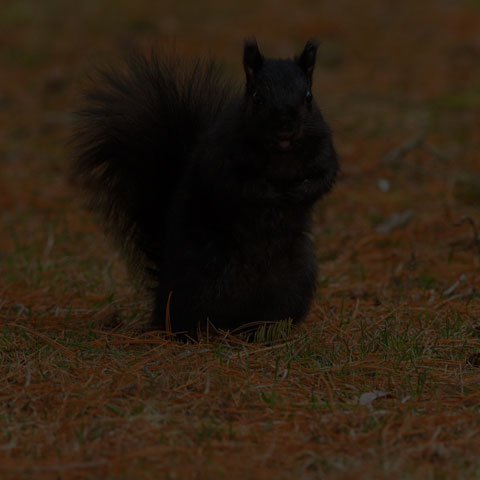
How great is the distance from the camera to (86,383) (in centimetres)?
260

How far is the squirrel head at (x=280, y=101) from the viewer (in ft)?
9.64

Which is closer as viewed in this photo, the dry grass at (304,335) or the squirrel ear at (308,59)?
the dry grass at (304,335)

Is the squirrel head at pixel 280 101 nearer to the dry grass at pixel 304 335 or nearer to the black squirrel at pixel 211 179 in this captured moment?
the black squirrel at pixel 211 179

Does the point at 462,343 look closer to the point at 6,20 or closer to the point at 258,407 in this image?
the point at 258,407

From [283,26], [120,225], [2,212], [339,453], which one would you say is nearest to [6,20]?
[283,26]

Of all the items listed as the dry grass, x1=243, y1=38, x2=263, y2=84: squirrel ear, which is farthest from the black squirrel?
the dry grass

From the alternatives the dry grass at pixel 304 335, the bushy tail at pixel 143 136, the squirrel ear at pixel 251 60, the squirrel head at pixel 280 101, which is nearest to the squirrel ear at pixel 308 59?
the squirrel head at pixel 280 101

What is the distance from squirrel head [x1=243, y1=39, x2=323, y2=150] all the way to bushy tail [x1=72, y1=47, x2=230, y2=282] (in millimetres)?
425

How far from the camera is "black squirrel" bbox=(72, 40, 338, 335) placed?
10.1ft

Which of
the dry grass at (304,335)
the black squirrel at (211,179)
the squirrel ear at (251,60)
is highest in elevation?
the squirrel ear at (251,60)

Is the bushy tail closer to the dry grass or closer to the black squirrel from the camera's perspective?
the black squirrel

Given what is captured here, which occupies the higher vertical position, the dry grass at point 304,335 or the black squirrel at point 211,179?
the black squirrel at point 211,179

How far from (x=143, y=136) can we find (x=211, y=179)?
17.3 inches

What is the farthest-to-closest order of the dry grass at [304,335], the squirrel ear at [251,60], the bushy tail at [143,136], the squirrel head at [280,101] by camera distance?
the bushy tail at [143,136] < the squirrel ear at [251,60] < the squirrel head at [280,101] < the dry grass at [304,335]
